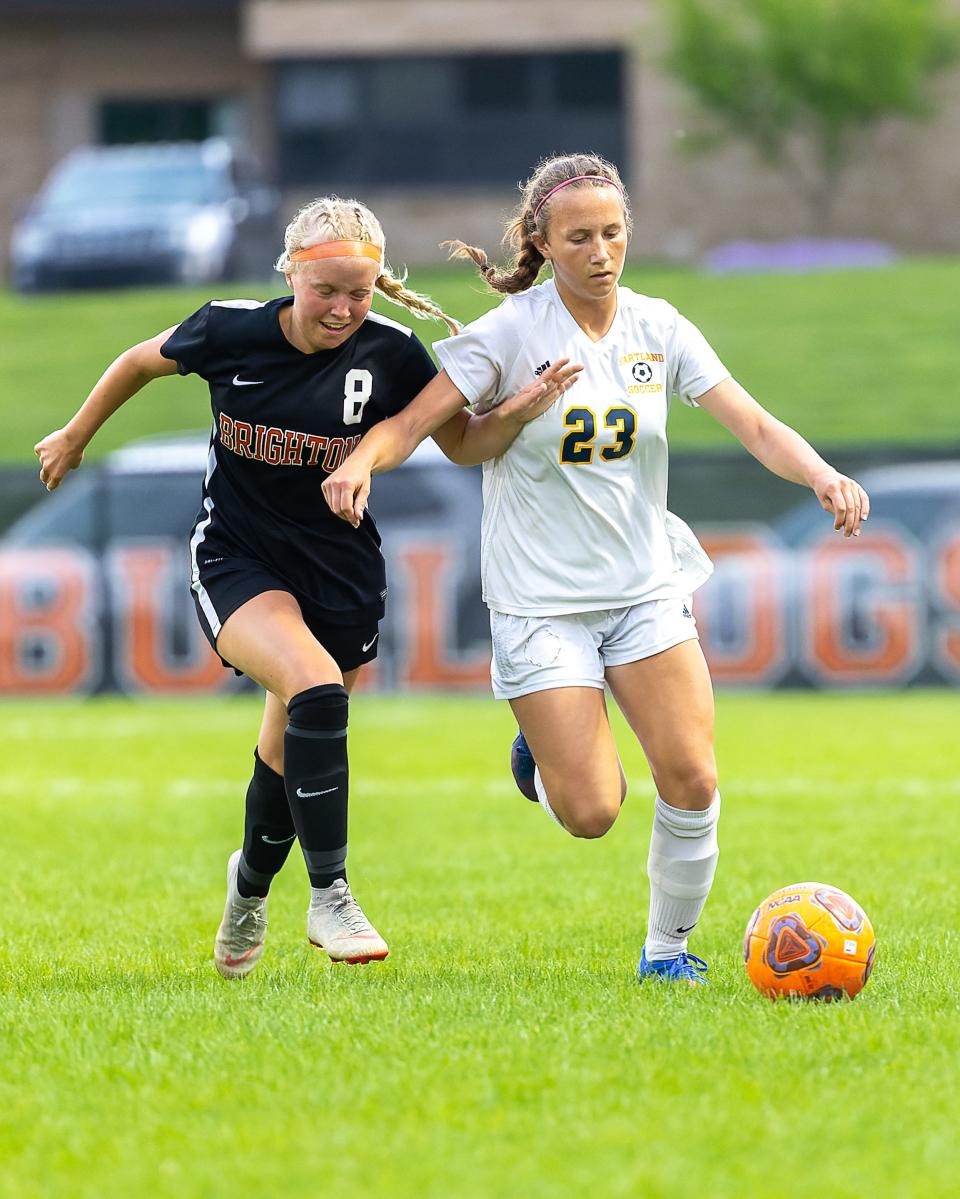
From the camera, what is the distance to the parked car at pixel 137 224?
99.4 ft

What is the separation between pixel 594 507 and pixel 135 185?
2634cm

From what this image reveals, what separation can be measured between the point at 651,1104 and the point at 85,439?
3.05m

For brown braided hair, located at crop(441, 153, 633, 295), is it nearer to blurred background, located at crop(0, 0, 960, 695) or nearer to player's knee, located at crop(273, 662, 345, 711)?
player's knee, located at crop(273, 662, 345, 711)

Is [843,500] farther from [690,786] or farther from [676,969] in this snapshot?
[676,969]

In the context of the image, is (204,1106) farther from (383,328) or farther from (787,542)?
(787,542)

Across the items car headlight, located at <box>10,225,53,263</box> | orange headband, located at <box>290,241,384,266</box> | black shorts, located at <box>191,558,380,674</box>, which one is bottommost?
black shorts, located at <box>191,558,380,674</box>

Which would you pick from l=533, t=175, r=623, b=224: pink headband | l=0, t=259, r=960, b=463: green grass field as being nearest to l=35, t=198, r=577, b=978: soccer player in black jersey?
l=533, t=175, r=623, b=224: pink headband

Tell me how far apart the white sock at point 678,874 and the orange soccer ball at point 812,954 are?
0.34 m

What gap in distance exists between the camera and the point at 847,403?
86.7ft

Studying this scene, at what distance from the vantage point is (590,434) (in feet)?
18.6

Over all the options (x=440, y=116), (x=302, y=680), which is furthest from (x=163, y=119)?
(x=302, y=680)

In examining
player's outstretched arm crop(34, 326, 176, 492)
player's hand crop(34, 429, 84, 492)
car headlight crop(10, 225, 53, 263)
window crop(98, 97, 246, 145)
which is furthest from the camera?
window crop(98, 97, 246, 145)

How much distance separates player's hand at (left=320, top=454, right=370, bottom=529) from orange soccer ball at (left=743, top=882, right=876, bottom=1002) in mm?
1596

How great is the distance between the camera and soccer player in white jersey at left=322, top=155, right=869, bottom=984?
562 cm
